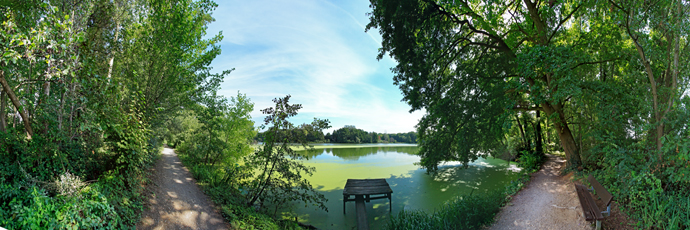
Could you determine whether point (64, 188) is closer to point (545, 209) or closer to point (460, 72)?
point (545, 209)

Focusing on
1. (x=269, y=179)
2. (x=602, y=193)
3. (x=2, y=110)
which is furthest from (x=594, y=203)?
(x=2, y=110)

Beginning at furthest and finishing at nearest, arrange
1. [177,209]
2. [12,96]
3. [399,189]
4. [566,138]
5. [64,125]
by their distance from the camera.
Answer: [399,189], [566,138], [177,209], [64,125], [12,96]

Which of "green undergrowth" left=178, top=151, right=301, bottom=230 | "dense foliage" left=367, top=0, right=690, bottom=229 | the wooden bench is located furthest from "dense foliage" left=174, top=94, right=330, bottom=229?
the wooden bench

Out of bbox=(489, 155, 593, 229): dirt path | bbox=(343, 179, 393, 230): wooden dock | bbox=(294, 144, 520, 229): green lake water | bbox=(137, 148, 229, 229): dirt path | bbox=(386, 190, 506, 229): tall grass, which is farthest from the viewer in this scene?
bbox=(294, 144, 520, 229): green lake water

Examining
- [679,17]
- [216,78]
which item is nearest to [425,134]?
[679,17]

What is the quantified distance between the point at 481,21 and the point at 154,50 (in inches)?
381

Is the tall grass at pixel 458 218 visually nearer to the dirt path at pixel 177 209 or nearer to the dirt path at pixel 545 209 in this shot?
the dirt path at pixel 545 209

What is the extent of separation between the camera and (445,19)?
22.4ft

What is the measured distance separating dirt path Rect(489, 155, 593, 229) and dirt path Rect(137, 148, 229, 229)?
18.8ft

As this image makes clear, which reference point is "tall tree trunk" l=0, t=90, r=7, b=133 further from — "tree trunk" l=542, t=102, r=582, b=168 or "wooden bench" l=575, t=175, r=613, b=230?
"tree trunk" l=542, t=102, r=582, b=168

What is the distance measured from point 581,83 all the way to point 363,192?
5568mm

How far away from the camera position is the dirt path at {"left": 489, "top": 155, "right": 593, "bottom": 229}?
172 inches

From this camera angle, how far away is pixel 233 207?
5.23 meters

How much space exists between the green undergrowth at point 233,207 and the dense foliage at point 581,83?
16.2 ft
